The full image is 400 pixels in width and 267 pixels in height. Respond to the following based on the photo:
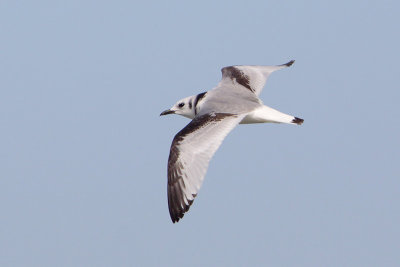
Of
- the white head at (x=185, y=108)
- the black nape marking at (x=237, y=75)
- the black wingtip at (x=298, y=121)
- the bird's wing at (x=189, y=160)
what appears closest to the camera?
the bird's wing at (x=189, y=160)

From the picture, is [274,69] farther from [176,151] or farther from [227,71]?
[176,151]

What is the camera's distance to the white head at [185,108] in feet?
54.5

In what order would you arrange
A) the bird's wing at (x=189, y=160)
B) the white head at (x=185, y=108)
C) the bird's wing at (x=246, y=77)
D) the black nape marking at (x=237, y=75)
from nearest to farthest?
the bird's wing at (x=189, y=160), the white head at (x=185, y=108), the bird's wing at (x=246, y=77), the black nape marking at (x=237, y=75)

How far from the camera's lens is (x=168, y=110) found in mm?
17156

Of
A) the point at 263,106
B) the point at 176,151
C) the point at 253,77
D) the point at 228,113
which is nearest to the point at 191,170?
the point at 176,151

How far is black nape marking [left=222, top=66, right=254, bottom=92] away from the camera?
17.9m

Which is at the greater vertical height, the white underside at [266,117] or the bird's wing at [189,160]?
the white underside at [266,117]

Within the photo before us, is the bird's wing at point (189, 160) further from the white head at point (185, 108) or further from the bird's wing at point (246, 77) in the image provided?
the bird's wing at point (246, 77)

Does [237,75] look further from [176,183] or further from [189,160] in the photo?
[176,183]

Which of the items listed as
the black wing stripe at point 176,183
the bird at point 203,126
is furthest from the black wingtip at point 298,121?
the black wing stripe at point 176,183

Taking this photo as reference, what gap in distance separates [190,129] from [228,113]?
0.96 metres

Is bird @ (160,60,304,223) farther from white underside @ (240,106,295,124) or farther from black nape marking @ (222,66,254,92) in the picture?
black nape marking @ (222,66,254,92)

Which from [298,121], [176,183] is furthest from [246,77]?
[176,183]

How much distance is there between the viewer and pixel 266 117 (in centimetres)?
1536
